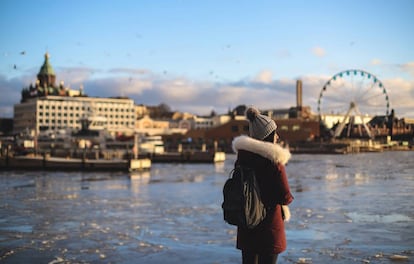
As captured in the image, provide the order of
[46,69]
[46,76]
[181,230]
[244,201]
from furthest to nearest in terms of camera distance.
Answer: [46,69]
[46,76]
[181,230]
[244,201]

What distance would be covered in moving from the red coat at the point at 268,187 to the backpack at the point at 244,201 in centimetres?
10

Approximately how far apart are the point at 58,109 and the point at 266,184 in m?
185

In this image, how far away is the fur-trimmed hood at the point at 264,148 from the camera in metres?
5.36

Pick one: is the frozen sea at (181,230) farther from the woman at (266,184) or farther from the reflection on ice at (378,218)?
the woman at (266,184)

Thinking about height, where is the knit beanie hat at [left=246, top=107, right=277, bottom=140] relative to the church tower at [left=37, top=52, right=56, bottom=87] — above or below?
below

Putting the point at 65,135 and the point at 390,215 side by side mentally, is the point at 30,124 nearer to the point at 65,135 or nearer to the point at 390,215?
the point at 65,135

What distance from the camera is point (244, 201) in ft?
17.4

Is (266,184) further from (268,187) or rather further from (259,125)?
(259,125)

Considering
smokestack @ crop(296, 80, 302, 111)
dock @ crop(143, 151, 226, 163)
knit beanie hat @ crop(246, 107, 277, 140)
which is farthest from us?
smokestack @ crop(296, 80, 302, 111)

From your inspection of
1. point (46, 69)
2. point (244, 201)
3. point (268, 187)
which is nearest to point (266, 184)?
point (268, 187)

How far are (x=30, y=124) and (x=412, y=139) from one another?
12163 cm

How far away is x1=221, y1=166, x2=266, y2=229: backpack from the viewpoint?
5.29m

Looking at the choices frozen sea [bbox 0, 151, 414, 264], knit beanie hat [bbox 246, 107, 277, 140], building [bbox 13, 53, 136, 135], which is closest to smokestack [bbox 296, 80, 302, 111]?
building [bbox 13, 53, 136, 135]

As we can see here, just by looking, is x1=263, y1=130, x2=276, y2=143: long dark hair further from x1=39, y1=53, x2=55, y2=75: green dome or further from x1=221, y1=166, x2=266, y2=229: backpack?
x1=39, y1=53, x2=55, y2=75: green dome
